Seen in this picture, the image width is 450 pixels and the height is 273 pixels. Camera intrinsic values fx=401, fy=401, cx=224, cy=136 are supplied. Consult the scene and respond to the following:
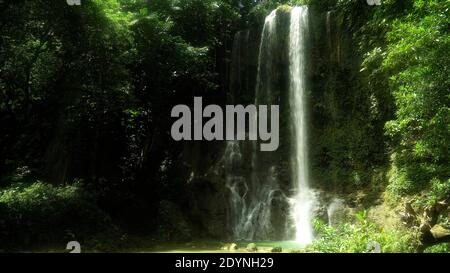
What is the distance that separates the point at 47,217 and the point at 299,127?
9567mm

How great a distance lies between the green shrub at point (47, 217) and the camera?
1091 cm

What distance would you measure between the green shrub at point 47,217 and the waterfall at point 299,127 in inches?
250

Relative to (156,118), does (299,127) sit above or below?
below

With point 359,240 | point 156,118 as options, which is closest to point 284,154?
point 156,118

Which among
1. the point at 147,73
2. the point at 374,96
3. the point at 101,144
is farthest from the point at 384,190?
the point at 101,144

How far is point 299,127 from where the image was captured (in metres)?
15.9

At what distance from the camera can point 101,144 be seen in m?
17.8

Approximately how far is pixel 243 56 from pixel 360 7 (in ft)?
19.1

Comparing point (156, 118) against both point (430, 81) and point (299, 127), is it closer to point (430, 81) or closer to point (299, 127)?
point (299, 127)

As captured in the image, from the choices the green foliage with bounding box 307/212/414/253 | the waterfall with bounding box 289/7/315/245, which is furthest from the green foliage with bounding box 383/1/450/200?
the waterfall with bounding box 289/7/315/245

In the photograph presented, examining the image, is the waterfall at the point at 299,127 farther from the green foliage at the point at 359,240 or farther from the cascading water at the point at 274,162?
the green foliage at the point at 359,240

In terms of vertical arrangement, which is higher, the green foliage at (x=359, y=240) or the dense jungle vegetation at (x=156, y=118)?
the dense jungle vegetation at (x=156, y=118)

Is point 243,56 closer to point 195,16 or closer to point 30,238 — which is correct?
point 195,16

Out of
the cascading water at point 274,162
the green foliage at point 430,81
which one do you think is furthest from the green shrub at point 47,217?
the green foliage at point 430,81
